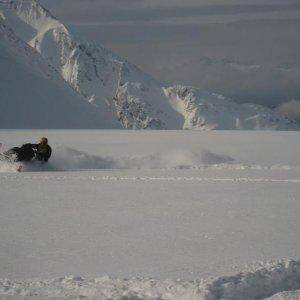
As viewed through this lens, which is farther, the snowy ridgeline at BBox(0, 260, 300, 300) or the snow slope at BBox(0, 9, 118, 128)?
the snow slope at BBox(0, 9, 118, 128)

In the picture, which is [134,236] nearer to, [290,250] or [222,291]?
[290,250]

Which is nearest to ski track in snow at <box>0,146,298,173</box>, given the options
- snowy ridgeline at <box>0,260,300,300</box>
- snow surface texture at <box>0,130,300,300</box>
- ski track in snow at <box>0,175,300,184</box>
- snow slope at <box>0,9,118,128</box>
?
ski track in snow at <box>0,175,300,184</box>

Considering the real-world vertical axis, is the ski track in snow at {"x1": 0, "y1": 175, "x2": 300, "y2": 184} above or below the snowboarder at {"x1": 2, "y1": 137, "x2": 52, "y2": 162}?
below

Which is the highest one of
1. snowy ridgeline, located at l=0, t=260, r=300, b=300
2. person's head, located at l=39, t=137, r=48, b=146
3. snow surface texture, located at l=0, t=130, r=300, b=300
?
person's head, located at l=39, t=137, r=48, b=146

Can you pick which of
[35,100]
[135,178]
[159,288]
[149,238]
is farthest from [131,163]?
[35,100]

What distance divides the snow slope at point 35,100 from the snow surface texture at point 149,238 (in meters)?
117

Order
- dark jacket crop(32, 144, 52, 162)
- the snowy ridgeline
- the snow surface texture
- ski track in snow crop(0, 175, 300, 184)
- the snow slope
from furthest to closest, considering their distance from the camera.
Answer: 1. the snow slope
2. dark jacket crop(32, 144, 52, 162)
3. ski track in snow crop(0, 175, 300, 184)
4. the snow surface texture
5. the snowy ridgeline

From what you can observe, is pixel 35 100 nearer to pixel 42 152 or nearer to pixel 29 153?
pixel 42 152

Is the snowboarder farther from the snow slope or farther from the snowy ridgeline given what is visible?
the snow slope

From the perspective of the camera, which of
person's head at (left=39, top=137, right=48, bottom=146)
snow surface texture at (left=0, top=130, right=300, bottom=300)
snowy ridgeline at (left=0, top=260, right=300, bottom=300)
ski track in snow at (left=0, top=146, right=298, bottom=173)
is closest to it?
snowy ridgeline at (left=0, top=260, right=300, bottom=300)

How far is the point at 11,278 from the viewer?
810cm

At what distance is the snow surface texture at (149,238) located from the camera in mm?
7840

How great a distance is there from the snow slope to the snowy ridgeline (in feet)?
410

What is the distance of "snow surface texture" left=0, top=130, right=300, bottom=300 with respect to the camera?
25.7 ft
